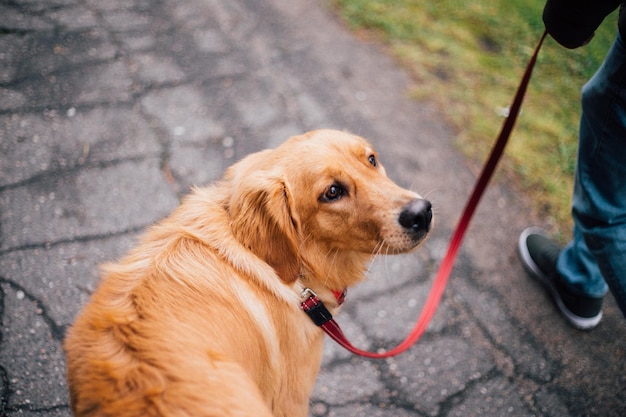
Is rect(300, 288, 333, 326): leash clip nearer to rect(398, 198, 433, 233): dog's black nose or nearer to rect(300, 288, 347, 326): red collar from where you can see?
rect(300, 288, 347, 326): red collar

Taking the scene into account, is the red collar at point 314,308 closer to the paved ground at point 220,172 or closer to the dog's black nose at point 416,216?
the dog's black nose at point 416,216

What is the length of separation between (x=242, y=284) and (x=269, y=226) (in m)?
0.27

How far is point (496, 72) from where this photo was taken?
4504 mm

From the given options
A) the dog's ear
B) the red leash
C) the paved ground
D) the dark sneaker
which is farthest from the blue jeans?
the dog's ear

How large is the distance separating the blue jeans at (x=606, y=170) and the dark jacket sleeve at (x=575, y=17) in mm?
203

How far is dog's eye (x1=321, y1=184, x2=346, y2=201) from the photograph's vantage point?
1.96m

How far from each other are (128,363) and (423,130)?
3.18m

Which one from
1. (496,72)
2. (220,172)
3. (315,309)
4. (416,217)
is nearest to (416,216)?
(416,217)

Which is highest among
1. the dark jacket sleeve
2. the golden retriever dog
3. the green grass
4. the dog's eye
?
the dark jacket sleeve

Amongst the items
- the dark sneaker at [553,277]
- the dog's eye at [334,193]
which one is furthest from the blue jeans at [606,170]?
the dog's eye at [334,193]

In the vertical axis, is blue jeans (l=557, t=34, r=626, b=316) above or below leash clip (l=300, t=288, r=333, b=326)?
above

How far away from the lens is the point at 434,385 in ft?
8.30

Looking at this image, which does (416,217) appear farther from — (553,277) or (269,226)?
(553,277)

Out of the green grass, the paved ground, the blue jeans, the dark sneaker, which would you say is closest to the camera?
the blue jeans
